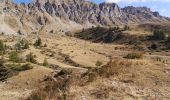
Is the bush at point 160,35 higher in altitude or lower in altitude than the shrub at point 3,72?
higher

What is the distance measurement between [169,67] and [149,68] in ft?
4.26

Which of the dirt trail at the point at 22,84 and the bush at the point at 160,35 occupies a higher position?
the bush at the point at 160,35

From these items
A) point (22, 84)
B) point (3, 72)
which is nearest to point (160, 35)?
point (3, 72)

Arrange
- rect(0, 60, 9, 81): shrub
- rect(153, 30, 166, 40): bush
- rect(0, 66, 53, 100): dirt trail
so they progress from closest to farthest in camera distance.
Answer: rect(0, 66, 53, 100): dirt trail, rect(0, 60, 9, 81): shrub, rect(153, 30, 166, 40): bush

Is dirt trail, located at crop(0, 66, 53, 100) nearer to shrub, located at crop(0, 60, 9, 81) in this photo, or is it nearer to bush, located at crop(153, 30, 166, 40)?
shrub, located at crop(0, 60, 9, 81)

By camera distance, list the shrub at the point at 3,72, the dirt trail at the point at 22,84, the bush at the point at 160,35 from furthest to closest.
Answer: the bush at the point at 160,35 → the shrub at the point at 3,72 → the dirt trail at the point at 22,84

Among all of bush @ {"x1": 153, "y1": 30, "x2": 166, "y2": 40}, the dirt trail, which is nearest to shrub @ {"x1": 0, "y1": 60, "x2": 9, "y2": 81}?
the dirt trail

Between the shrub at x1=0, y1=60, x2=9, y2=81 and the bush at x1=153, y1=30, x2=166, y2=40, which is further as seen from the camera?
the bush at x1=153, y1=30, x2=166, y2=40

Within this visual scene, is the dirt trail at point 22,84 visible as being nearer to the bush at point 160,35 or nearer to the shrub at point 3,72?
the shrub at point 3,72

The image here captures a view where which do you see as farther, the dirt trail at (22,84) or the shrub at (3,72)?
the shrub at (3,72)

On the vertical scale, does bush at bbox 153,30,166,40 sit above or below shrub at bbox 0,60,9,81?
above

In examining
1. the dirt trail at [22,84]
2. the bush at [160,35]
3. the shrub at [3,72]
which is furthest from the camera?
the bush at [160,35]

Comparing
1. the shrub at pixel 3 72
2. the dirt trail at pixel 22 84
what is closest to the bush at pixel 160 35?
the shrub at pixel 3 72

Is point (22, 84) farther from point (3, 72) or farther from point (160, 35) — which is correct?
point (160, 35)
